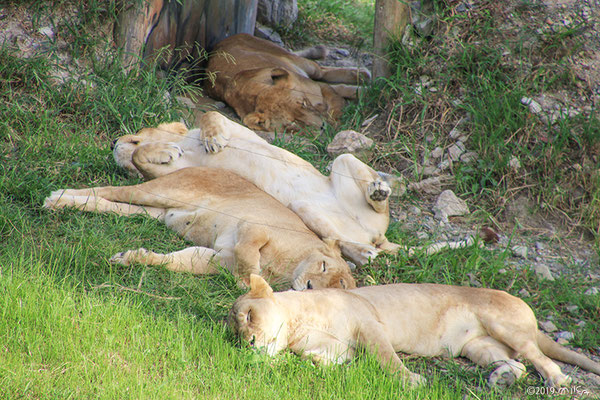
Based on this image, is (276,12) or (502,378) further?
(276,12)

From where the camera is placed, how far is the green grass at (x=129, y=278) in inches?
124

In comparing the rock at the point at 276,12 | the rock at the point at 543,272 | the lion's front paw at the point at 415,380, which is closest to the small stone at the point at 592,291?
the rock at the point at 543,272

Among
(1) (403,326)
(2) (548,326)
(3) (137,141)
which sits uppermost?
(3) (137,141)

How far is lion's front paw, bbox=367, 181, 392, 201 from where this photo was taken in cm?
506

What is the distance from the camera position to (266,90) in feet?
25.1

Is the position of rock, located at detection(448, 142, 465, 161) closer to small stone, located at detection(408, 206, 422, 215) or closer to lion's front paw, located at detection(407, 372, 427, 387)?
small stone, located at detection(408, 206, 422, 215)

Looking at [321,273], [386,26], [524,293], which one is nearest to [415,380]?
[321,273]

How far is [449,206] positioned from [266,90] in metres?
2.81

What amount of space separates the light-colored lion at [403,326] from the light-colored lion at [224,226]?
0.50 metres

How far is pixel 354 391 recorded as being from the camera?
321cm

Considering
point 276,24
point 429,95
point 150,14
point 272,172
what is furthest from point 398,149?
point 276,24

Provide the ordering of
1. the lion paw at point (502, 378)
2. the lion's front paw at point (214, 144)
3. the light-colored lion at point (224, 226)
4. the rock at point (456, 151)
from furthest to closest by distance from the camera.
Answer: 1. the rock at point (456, 151)
2. the lion's front paw at point (214, 144)
3. the light-colored lion at point (224, 226)
4. the lion paw at point (502, 378)

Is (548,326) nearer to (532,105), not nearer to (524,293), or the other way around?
(524,293)

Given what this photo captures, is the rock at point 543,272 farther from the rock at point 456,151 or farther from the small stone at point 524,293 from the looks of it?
the rock at point 456,151
